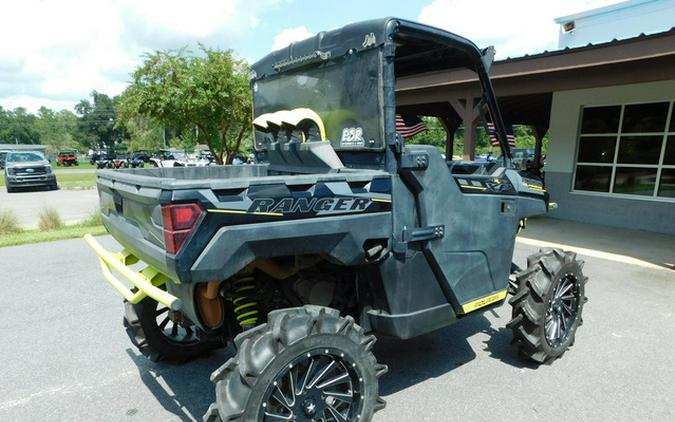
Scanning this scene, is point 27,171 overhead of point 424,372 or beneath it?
overhead

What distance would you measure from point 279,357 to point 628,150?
1036cm

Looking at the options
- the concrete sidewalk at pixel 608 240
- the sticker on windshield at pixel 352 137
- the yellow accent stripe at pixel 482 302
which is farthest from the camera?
the concrete sidewalk at pixel 608 240

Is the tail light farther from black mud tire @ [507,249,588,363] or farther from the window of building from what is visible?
the window of building

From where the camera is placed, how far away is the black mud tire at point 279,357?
2100mm

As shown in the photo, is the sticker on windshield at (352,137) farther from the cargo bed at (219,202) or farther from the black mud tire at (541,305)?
the black mud tire at (541,305)

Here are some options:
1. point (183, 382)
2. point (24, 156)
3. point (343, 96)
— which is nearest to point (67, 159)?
point (24, 156)

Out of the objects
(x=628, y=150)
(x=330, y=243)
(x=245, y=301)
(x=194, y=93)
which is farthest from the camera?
(x=194, y=93)

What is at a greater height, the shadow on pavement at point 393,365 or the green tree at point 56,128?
the green tree at point 56,128

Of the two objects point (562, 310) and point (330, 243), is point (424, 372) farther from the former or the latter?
point (330, 243)

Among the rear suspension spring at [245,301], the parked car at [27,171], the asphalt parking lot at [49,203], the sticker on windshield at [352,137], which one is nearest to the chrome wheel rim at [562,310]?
the sticker on windshield at [352,137]

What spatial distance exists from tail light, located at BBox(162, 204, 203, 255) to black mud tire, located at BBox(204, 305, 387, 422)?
602mm

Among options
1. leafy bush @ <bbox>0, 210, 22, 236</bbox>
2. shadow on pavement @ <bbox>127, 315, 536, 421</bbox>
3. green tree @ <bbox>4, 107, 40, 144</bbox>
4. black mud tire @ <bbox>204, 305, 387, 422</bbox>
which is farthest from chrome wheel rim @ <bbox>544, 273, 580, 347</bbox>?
green tree @ <bbox>4, 107, 40, 144</bbox>

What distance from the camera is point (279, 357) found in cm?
216

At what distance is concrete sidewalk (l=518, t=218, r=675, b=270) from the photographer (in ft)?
23.4
